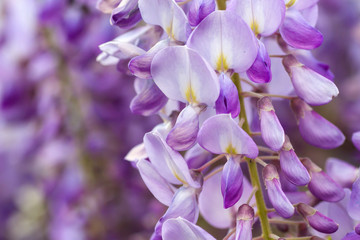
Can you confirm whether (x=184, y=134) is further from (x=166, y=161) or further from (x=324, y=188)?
(x=324, y=188)

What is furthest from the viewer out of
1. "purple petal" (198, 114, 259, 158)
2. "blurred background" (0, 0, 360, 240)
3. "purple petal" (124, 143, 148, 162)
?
"blurred background" (0, 0, 360, 240)

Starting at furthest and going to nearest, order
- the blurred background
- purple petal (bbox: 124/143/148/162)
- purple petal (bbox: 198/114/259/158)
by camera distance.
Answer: the blurred background → purple petal (bbox: 124/143/148/162) → purple petal (bbox: 198/114/259/158)

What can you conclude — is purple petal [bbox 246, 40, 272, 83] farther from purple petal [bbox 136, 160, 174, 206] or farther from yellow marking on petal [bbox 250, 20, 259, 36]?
purple petal [bbox 136, 160, 174, 206]

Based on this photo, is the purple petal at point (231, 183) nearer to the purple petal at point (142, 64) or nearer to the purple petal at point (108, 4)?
the purple petal at point (142, 64)

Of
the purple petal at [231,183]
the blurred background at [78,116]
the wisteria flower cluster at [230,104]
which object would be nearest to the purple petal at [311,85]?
the wisteria flower cluster at [230,104]

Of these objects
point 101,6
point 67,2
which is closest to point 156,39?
point 101,6

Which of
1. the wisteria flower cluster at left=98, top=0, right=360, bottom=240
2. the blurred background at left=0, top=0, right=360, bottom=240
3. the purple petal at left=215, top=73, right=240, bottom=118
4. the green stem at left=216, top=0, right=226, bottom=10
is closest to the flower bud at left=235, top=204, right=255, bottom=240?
the wisteria flower cluster at left=98, top=0, right=360, bottom=240
